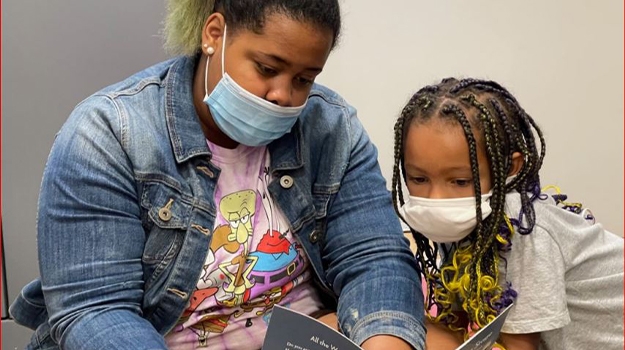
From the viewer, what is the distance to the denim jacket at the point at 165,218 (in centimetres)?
100

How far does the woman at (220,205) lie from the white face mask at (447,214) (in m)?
0.18

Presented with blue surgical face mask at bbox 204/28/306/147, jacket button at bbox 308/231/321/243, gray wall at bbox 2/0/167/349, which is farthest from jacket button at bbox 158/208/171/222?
gray wall at bbox 2/0/167/349

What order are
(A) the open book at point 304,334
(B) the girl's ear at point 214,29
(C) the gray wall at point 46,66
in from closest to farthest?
1. (A) the open book at point 304,334
2. (B) the girl's ear at point 214,29
3. (C) the gray wall at point 46,66

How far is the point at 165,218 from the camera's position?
1.08 meters

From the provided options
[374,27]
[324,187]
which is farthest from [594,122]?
[324,187]

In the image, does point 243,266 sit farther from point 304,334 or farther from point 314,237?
point 304,334

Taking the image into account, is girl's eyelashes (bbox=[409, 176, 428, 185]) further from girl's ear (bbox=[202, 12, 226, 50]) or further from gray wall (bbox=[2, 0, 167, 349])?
gray wall (bbox=[2, 0, 167, 349])

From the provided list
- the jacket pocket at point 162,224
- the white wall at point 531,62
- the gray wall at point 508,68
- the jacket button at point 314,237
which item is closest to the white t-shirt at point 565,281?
the jacket button at point 314,237

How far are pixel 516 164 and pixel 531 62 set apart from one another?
106 centimetres

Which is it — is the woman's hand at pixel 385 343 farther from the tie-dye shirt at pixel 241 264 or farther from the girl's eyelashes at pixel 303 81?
the girl's eyelashes at pixel 303 81

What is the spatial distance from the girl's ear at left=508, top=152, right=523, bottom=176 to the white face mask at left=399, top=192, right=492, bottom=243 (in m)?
0.06

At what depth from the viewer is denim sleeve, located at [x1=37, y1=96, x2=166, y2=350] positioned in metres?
1.00

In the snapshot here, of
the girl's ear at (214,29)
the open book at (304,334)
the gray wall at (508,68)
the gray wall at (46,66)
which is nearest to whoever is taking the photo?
the open book at (304,334)

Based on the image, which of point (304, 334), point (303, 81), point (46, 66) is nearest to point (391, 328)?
point (304, 334)
